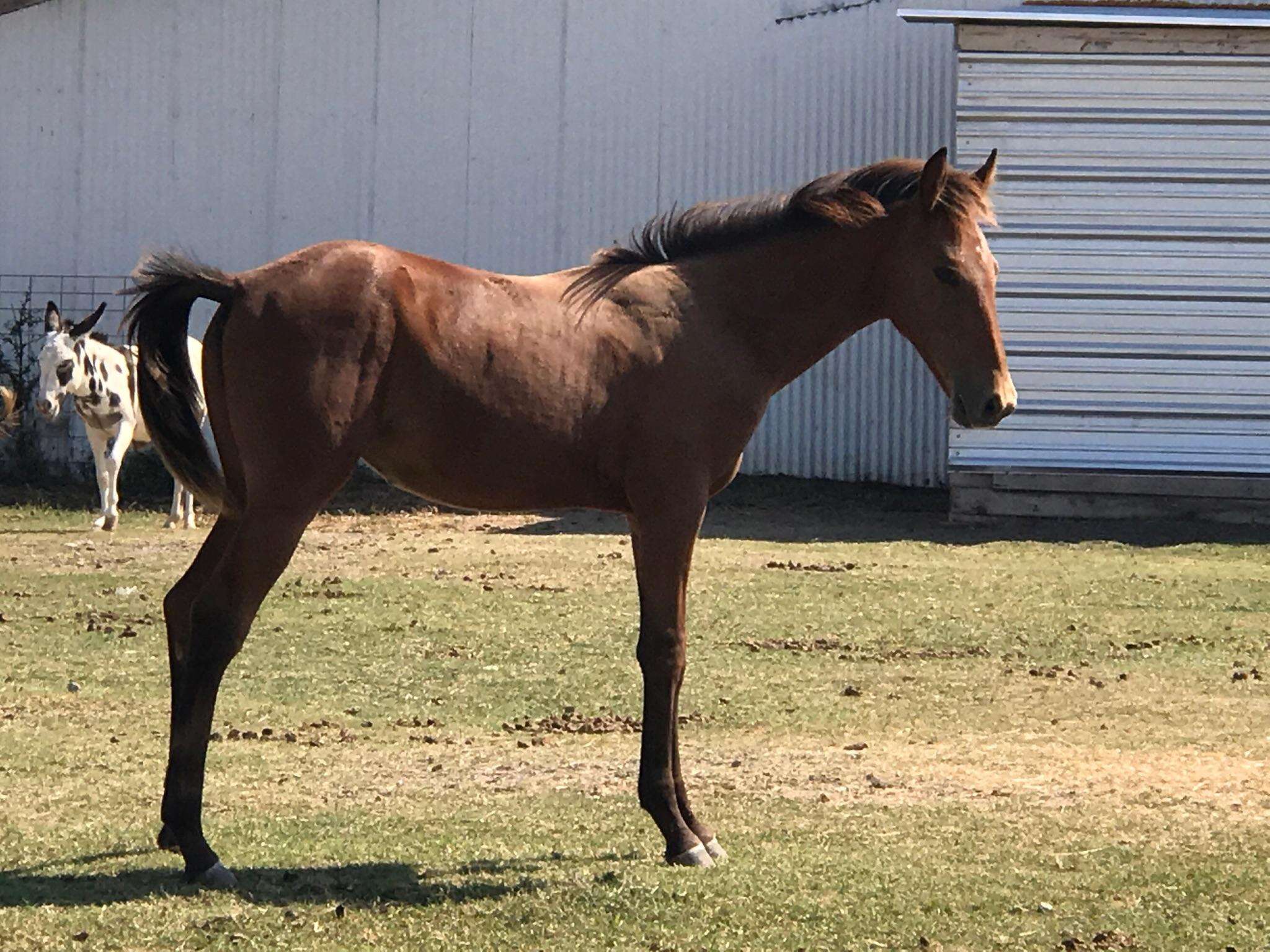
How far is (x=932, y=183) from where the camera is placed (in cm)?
601

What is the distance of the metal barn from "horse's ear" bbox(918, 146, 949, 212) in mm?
11236

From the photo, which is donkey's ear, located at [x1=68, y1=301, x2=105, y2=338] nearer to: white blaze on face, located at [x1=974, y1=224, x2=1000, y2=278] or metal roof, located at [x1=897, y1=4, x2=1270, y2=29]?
metal roof, located at [x1=897, y1=4, x2=1270, y2=29]

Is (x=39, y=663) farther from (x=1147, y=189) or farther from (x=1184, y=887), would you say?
(x=1147, y=189)

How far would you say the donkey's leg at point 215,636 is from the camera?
18.0 feet

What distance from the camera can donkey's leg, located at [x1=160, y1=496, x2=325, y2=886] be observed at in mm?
5480

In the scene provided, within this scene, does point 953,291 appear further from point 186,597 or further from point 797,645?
point 797,645

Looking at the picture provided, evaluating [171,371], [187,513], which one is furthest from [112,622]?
[187,513]

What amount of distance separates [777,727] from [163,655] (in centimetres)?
346

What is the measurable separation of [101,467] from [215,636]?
38.2ft

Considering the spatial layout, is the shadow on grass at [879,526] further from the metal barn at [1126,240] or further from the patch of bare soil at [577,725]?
the patch of bare soil at [577,725]

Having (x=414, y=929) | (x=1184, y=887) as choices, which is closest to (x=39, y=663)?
(x=414, y=929)

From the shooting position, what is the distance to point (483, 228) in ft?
70.0

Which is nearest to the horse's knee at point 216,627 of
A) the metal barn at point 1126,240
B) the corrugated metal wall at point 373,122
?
the metal barn at point 1126,240

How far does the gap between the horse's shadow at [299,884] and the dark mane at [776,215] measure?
6.20 ft
